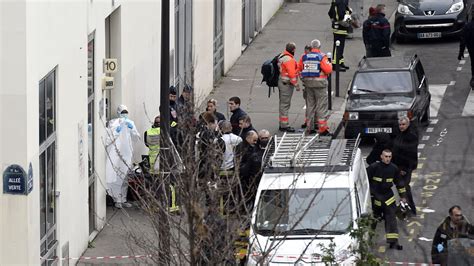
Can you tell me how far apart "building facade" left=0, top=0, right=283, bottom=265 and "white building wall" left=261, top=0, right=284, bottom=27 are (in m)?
11.2

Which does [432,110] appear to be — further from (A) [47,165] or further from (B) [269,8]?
(A) [47,165]

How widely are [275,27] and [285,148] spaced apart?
58.9 feet

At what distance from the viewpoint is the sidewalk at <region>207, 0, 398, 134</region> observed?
2891 centimetres

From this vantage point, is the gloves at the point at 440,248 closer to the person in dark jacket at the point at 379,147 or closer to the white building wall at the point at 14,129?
the person in dark jacket at the point at 379,147

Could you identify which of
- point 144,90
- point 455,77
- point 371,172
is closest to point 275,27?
point 455,77

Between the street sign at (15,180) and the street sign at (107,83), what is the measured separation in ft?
15.7

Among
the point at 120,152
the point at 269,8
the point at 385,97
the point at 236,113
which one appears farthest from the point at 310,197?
the point at 269,8

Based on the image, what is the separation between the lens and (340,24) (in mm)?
32031

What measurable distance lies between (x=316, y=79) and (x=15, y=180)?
35.7 feet

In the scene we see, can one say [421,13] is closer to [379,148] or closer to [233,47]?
[233,47]

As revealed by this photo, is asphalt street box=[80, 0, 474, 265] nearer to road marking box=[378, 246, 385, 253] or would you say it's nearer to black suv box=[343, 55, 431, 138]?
road marking box=[378, 246, 385, 253]

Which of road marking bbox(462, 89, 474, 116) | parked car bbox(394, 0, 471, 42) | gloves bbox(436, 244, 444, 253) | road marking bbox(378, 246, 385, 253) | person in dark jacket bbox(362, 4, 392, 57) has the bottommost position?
road marking bbox(378, 246, 385, 253)

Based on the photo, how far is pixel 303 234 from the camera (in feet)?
60.1

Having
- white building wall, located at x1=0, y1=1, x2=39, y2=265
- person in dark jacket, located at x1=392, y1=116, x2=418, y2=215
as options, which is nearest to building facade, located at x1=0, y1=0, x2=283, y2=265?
white building wall, located at x1=0, y1=1, x2=39, y2=265
